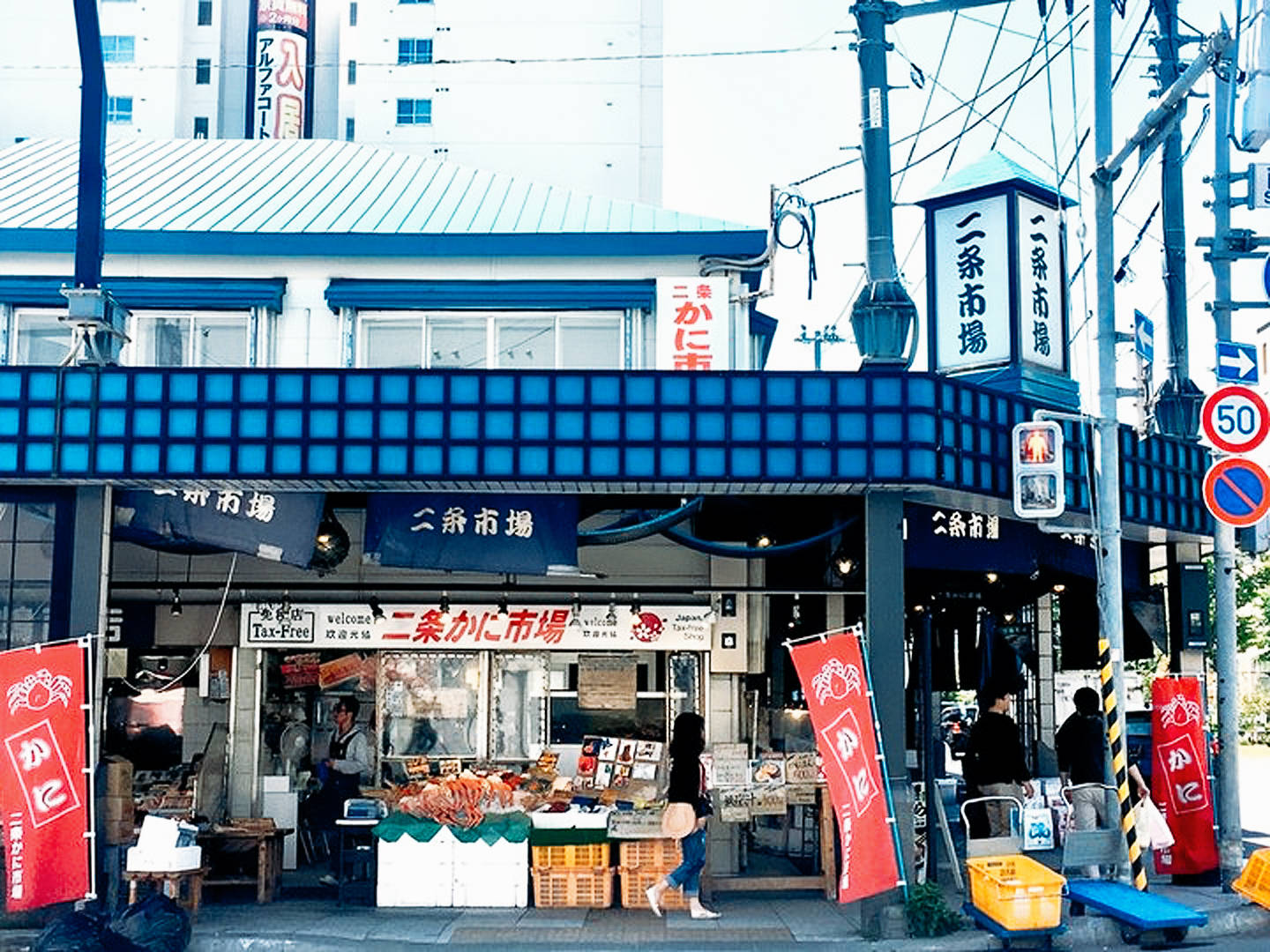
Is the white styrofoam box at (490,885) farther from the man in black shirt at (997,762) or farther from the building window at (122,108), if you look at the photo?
the building window at (122,108)

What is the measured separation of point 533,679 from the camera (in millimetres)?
17750

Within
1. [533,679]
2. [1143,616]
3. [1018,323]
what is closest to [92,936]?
[533,679]

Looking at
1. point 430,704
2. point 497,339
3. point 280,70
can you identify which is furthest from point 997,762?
point 280,70

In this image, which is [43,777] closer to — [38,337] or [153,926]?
[153,926]

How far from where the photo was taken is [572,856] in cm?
1470

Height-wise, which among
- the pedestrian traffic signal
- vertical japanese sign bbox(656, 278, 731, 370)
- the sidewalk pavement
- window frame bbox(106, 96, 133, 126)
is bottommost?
the sidewalk pavement

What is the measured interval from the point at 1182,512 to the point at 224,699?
11.2 metres

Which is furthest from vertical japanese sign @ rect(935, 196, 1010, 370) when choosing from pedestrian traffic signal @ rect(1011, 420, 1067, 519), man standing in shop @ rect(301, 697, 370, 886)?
man standing in shop @ rect(301, 697, 370, 886)

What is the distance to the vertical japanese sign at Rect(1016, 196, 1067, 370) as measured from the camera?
1725cm

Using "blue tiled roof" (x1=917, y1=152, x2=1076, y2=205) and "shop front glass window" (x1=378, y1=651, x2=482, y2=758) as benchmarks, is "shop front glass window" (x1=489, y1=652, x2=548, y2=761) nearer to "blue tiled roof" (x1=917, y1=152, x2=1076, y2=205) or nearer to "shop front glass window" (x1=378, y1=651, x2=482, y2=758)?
"shop front glass window" (x1=378, y1=651, x2=482, y2=758)

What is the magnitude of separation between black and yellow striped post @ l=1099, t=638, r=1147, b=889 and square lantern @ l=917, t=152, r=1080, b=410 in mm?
3917

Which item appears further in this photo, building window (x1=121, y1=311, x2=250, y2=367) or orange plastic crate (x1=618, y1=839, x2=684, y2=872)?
building window (x1=121, y1=311, x2=250, y2=367)

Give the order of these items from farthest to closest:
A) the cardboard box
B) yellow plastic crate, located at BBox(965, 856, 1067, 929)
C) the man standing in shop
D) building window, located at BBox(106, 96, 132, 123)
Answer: building window, located at BBox(106, 96, 132, 123)
the man standing in shop
the cardboard box
yellow plastic crate, located at BBox(965, 856, 1067, 929)

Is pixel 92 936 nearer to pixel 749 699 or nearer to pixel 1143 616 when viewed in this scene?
pixel 749 699
